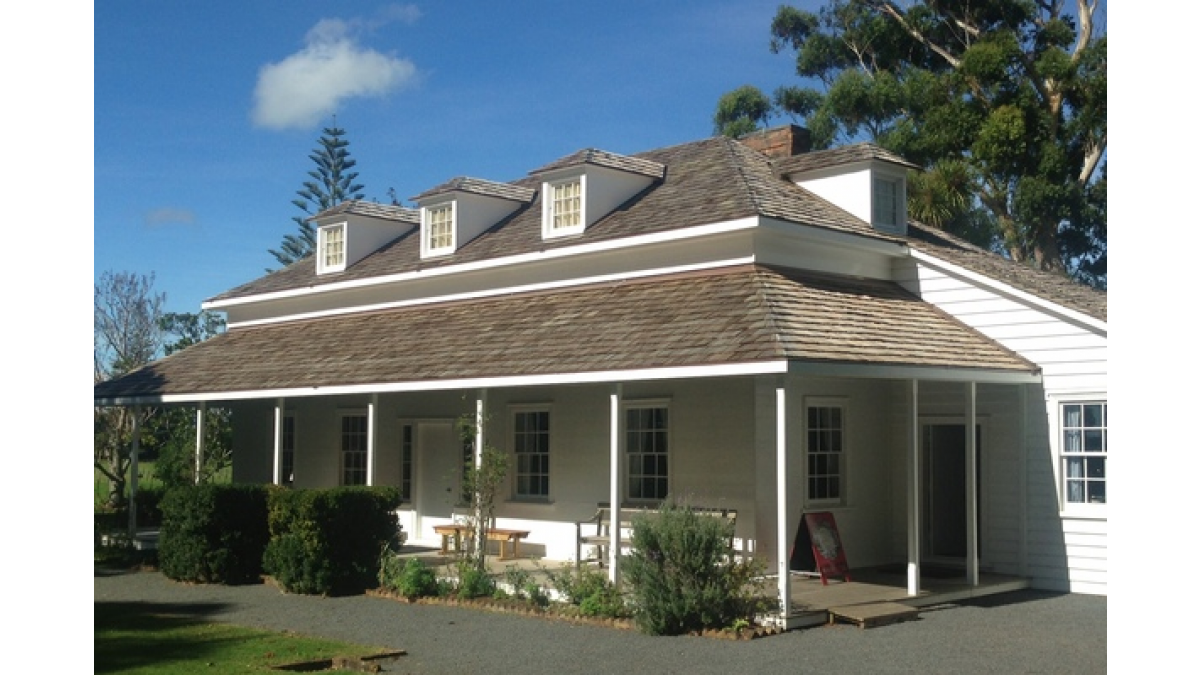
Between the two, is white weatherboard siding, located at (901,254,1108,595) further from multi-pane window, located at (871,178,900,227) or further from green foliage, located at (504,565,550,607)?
green foliage, located at (504,565,550,607)

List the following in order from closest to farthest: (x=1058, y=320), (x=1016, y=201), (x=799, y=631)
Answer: (x=799, y=631) < (x=1058, y=320) < (x=1016, y=201)

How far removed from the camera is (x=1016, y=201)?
31062mm

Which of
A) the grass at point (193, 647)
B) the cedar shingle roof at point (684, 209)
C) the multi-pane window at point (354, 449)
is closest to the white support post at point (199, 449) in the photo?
the multi-pane window at point (354, 449)

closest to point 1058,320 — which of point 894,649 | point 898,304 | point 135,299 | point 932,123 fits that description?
point 898,304

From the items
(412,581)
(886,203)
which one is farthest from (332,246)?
(886,203)

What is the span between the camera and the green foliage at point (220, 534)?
18672mm

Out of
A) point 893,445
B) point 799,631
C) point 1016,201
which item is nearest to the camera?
Result: point 799,631

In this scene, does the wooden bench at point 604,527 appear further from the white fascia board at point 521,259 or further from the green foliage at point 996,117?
the green foliage at point 996,117

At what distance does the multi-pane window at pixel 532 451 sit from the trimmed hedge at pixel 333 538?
290 cm

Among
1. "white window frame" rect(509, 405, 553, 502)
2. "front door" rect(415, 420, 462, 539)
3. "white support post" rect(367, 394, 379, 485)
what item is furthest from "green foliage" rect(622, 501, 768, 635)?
"front door" rect(415, 420, 462, 539)

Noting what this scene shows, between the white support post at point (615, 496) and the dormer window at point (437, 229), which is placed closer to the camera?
the white support post at point (615, 496)

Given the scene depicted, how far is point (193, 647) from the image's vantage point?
42.8ft
